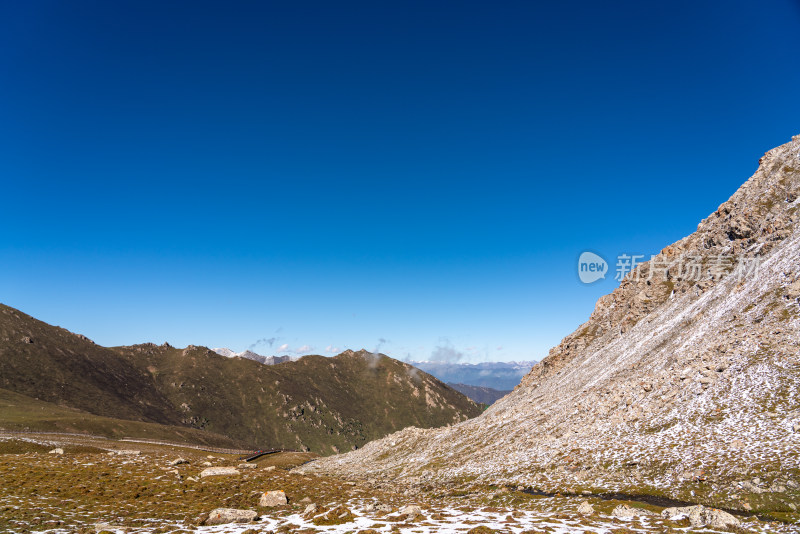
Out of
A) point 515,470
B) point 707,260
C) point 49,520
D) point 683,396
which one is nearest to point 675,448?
point 683,396

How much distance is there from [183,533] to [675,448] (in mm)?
38871

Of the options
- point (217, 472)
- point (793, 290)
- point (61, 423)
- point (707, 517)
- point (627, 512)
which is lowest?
point (61, 423)

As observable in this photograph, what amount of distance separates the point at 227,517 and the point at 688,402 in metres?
44.3

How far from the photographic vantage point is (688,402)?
38719 millimetres

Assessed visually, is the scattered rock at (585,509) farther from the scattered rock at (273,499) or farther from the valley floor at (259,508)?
the scattered rock at (273,499)

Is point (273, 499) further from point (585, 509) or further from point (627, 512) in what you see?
point (627, 512)

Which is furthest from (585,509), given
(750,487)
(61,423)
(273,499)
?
(61,423)

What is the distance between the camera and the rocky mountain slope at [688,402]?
28.8m

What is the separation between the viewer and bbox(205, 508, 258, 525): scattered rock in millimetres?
23375

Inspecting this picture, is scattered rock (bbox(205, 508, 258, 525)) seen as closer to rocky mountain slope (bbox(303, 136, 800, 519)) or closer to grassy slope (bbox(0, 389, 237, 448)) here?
rocky mountain slope (bbox(303, 136, 800, 519))

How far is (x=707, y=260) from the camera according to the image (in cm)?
8169

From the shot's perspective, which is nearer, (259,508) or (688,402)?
(259,508)

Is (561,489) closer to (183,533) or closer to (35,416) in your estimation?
(183,533)

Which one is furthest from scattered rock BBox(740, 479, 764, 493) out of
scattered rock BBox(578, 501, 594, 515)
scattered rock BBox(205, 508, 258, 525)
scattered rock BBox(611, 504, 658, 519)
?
scattered rock BBox(205, 508, 258, 525)
